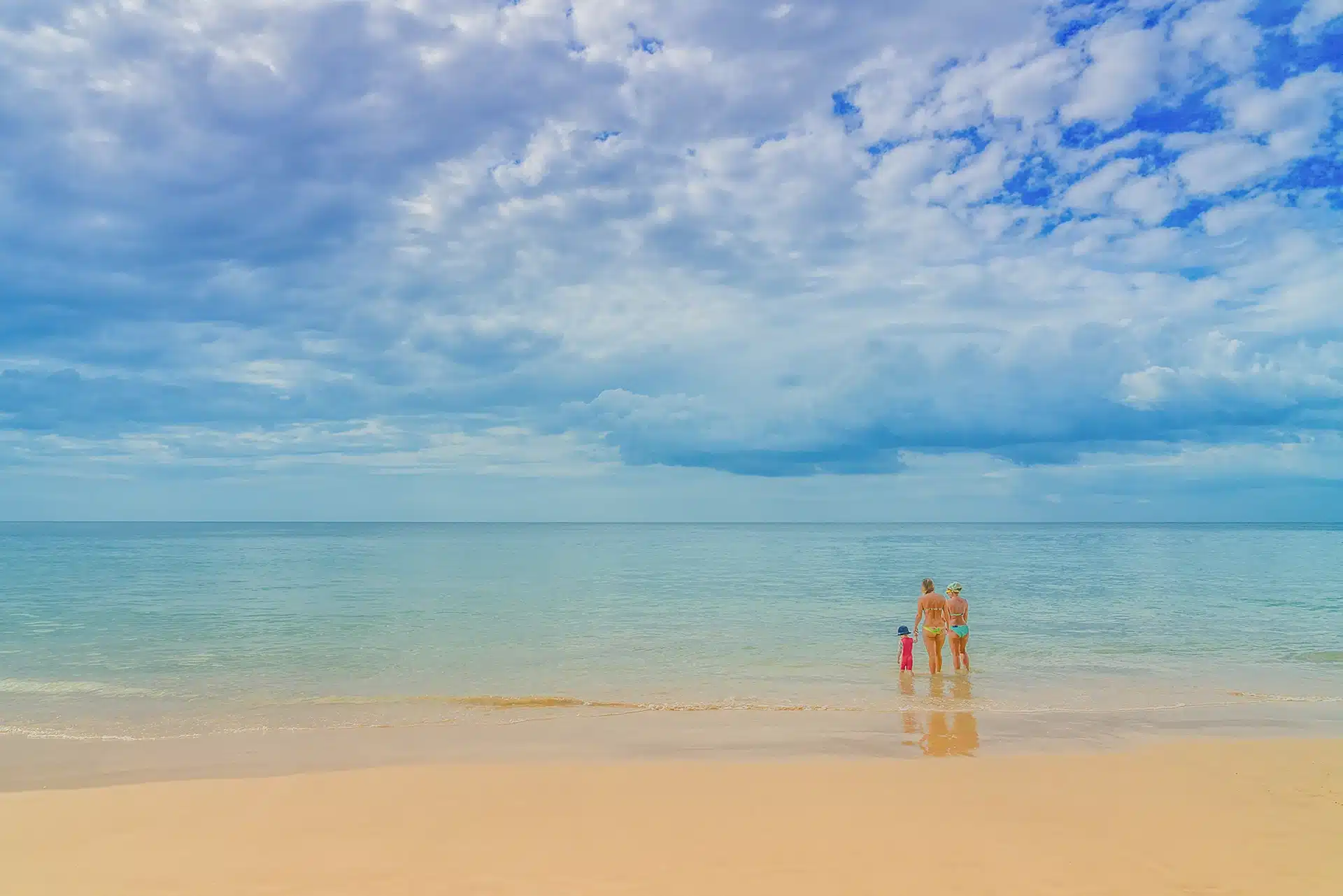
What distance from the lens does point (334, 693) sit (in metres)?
15.6

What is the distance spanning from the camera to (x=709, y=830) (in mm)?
7750

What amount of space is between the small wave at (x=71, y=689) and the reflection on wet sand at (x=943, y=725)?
1383 cm

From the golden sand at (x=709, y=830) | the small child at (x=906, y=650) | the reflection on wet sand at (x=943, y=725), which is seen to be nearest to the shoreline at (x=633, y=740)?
the reflection on wet sand at (x=943, y=725)

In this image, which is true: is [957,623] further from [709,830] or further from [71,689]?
[71,689]

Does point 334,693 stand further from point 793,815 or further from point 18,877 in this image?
point 793,815

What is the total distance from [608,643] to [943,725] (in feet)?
35.8

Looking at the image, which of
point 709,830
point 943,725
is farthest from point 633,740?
point 943,725

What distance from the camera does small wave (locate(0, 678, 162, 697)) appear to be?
50.9 ft

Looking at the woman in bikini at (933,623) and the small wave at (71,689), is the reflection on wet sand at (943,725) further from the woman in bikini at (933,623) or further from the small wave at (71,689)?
the small wave at (71,689)

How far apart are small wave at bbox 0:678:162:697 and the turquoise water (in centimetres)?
7

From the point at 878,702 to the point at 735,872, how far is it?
27.0 feet

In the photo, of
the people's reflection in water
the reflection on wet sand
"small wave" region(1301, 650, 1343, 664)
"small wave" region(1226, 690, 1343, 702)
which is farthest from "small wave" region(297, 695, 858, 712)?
"small wave" region(1301, 650, 1343, 664)

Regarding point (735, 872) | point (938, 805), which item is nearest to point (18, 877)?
point (735, 872)

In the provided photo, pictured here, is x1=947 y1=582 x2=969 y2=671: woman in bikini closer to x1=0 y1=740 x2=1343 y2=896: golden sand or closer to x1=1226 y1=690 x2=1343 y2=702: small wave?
x1=1226 y1=690 x2=1343 y2=702: small wave
